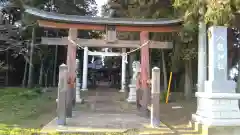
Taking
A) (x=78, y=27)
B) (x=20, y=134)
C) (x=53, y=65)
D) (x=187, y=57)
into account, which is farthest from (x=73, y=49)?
(x=53, y=65)

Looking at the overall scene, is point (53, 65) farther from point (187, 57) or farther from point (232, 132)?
point (232, 132)

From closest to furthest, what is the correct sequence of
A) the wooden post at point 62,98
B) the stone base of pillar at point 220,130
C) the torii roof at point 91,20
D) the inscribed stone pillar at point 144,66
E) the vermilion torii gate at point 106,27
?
the stone base of pillar at point 220,130 < the wooden post at point 62,98 < the torii roof at point 91,20 < the vermilion torii gate at point 106,27 < the inscribed stone pillar at point 144,66

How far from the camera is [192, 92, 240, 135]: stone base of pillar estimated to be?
27.5 ft

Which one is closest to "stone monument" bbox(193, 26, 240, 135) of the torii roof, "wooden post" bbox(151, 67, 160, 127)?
"wooden post" bbox(151, 67, 160, 127)

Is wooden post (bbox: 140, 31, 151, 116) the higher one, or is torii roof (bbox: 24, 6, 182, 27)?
torii roof (bbox: 24, 6, 182, 27)

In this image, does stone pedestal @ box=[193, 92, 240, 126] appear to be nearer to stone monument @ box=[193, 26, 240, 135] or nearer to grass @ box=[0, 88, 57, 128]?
stone monument @ box=[193, 26, 240, 135]

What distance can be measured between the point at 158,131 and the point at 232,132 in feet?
6.69

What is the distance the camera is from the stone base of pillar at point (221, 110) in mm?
8375

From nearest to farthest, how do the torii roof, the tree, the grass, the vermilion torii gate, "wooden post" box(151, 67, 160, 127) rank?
"wooden post" box(151, 67, 160, 127) < the grass < the torii roof < the vermilion torii gate < the tree

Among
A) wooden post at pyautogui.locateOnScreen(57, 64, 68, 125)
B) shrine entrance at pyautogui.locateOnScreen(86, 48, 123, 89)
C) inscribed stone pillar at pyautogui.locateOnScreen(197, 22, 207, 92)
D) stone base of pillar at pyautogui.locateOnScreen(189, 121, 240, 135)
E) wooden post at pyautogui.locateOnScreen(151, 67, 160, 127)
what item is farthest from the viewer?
shrine entrance at pyautogui.locateOnScreen(86, 48, 123, 89)

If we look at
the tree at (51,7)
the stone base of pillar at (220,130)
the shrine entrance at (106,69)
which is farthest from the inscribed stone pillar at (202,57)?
the shrine entrance at (106,69)

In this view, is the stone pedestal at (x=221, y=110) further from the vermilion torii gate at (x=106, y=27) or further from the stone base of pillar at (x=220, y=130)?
the vermilion torii gate at (x=106, y=27)

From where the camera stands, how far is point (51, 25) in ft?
40.5

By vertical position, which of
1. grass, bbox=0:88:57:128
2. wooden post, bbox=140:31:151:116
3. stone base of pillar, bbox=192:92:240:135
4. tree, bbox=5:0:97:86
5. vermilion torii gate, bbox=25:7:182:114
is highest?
tree, bbox=5:0:97:86
